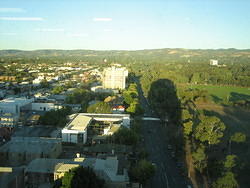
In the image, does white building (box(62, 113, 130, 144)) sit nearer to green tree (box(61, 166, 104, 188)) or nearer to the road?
the road

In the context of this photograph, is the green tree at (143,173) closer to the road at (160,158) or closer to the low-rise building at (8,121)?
the road at (160,158)

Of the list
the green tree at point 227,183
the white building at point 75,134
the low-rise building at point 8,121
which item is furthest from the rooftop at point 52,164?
the low-rise building at point 8,121

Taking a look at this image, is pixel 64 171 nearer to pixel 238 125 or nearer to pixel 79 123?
pixel 79 123

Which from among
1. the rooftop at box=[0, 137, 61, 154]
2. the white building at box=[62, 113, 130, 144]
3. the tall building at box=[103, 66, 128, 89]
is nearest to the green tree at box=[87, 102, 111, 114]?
the white building at box=[62, 113, 130, 144]

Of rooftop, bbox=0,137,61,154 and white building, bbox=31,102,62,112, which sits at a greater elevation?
rooftop, bbox=0,137,61,154

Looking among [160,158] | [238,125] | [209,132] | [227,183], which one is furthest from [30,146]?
[238,125]

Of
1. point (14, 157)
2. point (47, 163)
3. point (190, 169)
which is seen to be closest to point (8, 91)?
point (14, 157)

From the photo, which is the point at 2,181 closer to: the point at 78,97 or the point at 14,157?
the point at 14,157
